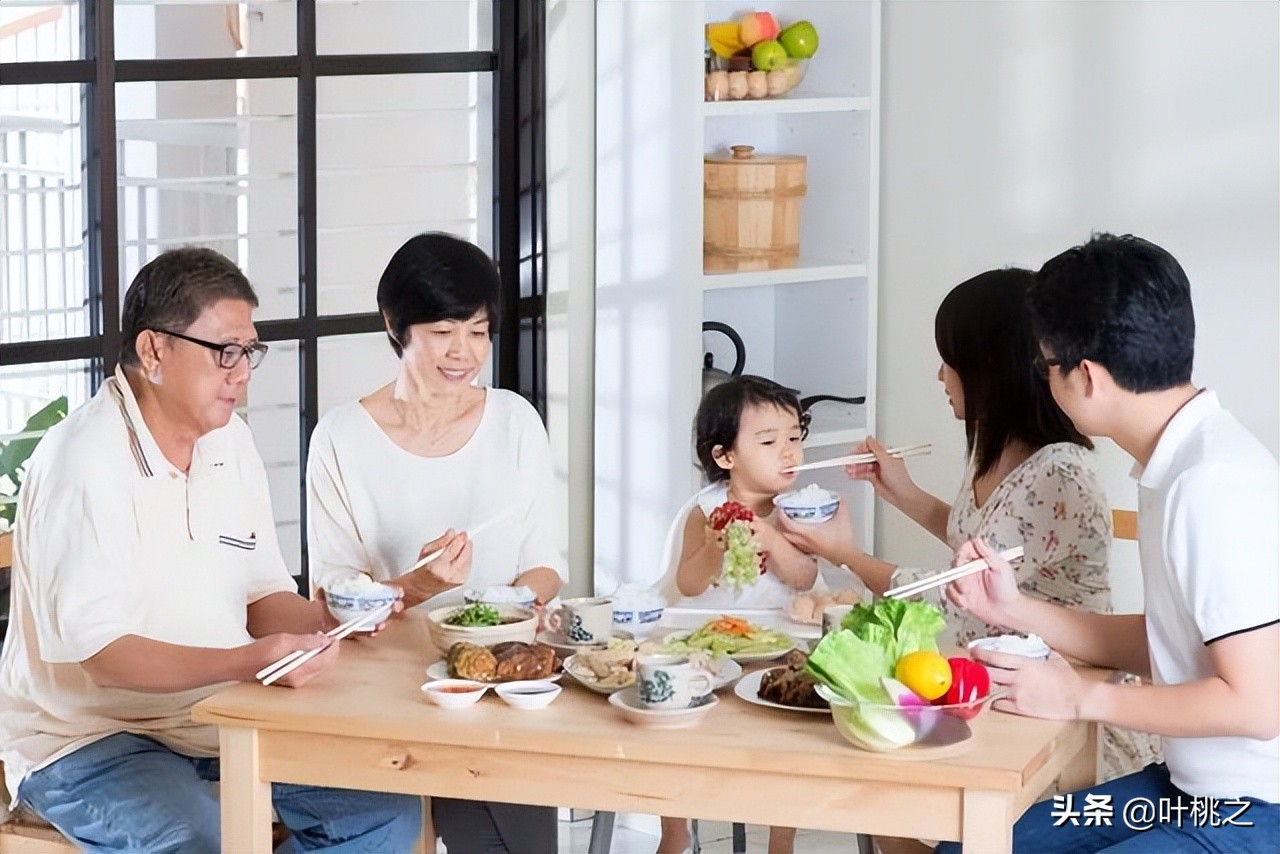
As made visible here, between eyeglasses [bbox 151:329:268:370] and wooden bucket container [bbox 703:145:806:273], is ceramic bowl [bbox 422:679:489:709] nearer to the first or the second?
eyeglasses [bbox 151:329:268:370]

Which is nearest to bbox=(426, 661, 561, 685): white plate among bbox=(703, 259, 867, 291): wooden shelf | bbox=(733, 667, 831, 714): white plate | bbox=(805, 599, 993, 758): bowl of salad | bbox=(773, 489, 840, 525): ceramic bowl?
bbox=(733, 667, 831, 714): white plate

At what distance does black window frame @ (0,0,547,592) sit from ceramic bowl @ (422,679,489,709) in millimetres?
1350

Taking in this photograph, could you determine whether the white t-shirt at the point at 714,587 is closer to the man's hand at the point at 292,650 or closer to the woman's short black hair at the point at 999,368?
the woman's short black hair at the point at 999,368

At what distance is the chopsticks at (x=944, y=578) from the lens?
222 cm

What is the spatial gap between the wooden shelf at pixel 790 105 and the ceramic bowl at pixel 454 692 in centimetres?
168

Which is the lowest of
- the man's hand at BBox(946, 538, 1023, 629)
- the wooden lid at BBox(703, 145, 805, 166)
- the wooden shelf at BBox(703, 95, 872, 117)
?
the man's hand at BBox(946, 538, 1023, 629)

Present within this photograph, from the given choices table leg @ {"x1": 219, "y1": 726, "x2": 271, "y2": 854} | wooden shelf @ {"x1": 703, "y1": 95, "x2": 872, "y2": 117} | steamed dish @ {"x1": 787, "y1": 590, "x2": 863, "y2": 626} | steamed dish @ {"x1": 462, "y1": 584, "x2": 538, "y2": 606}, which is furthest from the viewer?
wooden shelf @ {"x1": 703, "y1": 95, "x2": 872, "y2": 117}

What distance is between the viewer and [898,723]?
1.97m

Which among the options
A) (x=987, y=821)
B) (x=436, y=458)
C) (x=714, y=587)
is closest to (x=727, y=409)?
(x=714, y=587)

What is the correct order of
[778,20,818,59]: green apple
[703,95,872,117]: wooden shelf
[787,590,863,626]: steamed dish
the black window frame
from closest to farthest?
1. [787,590,863,626]: steamed dish
2. the black window frame
3. [703,95,872,117]: wooden shelf
4. [778,20,818,59]: green apple

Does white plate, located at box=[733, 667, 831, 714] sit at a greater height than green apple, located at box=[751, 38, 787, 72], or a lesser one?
lesser

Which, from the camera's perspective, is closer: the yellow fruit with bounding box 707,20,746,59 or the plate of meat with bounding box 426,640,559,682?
the plate of meat with bounding box 426,640,559,682

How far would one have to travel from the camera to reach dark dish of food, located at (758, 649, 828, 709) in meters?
2.13

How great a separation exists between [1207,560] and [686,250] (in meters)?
1.68
